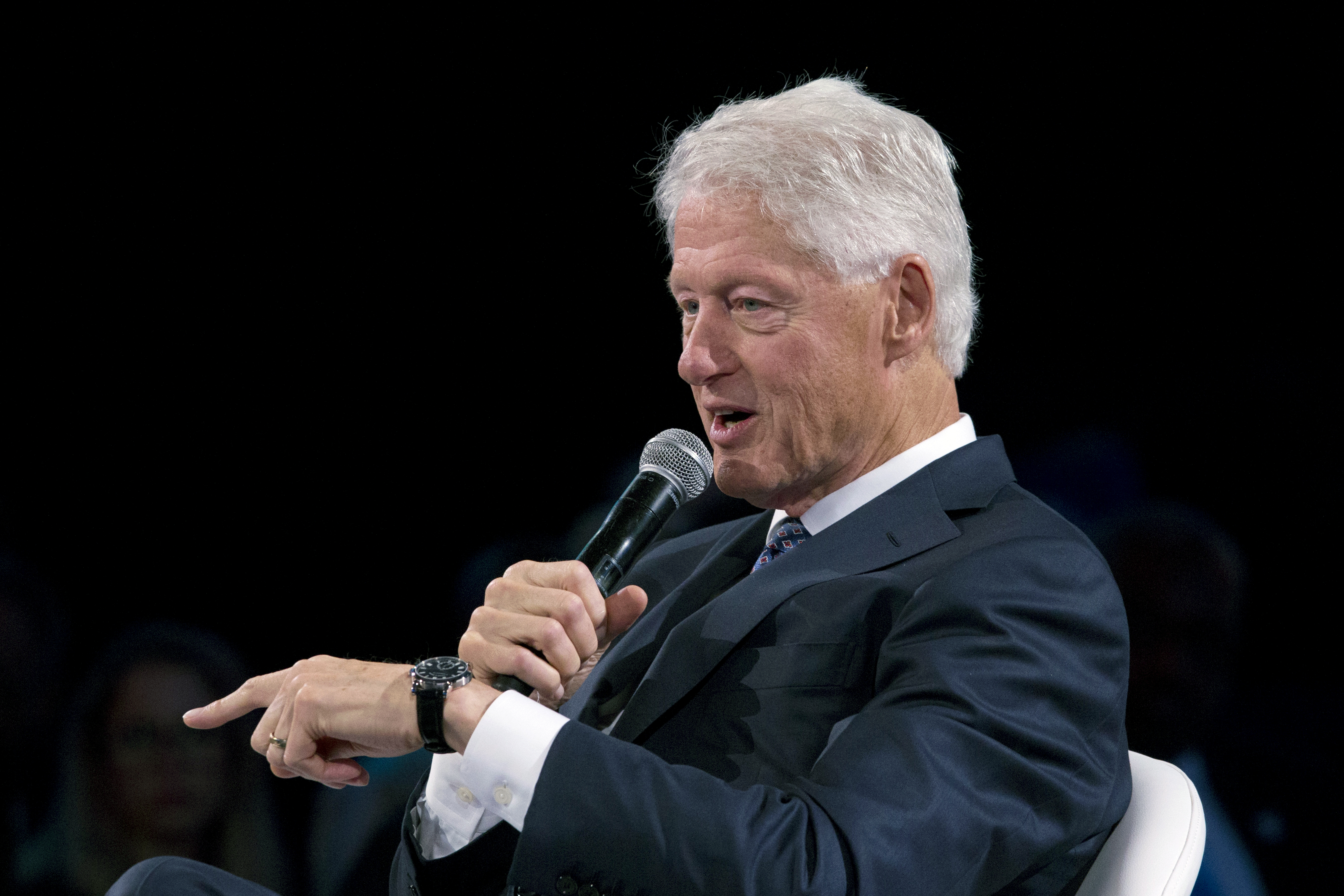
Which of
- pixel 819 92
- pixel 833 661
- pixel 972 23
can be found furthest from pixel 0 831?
pixel 972 23

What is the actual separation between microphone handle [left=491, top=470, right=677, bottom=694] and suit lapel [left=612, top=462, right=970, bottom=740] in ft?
0.46

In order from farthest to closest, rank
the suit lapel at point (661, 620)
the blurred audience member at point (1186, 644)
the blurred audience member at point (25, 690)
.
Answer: the blurred audience member at point (25, 690) < the blurred audience member at point (1186, 644) < the suit lapel at point (661, 620)

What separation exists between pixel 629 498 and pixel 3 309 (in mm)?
2235

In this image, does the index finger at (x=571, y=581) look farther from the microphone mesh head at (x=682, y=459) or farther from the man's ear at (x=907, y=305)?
the man's ear at (x=907, y=305)

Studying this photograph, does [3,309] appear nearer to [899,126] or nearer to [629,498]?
[629,498]

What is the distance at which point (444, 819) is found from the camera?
1.57 meters

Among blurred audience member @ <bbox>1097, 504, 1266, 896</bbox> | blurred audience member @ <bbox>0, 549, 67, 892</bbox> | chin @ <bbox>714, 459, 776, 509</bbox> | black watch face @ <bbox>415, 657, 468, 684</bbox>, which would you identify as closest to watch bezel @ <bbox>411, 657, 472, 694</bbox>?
black watch face @ <bbox>415, 657, 468, 684</bbox>

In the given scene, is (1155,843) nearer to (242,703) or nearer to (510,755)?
(510,755)

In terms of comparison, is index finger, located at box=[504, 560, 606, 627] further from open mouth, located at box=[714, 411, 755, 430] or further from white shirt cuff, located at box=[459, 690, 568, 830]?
open mouth, located at box=[714, 411, 755, 430]

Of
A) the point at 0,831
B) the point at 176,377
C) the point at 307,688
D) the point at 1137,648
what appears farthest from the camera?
the point at 176,377

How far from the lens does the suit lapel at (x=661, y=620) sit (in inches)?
69.1

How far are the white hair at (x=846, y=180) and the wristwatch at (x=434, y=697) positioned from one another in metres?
0.79

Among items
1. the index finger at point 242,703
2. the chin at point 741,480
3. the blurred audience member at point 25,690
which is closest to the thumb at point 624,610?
the chin at point 741,480

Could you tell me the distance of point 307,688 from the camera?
4.39 ft
